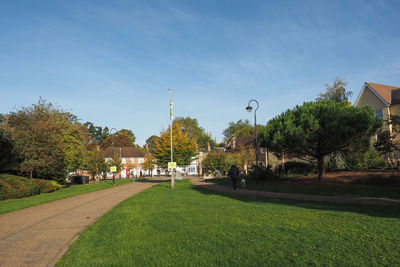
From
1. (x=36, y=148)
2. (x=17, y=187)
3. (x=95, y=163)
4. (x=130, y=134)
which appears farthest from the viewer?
(x=130, y=134)

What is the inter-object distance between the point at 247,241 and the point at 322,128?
577 inches

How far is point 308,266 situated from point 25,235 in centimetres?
683

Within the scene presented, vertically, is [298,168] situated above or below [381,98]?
below

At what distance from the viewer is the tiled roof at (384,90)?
104 ft

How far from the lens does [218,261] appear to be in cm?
441

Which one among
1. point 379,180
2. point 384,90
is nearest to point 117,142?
point 384,90

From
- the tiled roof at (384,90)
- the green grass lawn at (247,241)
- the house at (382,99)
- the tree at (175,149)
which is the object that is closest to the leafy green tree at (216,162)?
the tree at (175,149)

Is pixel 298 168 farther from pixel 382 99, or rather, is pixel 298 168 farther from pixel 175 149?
pixel 175 149

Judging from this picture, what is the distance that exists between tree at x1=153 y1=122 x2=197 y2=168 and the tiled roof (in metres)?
22.8

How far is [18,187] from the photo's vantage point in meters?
18.0

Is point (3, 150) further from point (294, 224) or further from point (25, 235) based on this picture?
point (294, 224)

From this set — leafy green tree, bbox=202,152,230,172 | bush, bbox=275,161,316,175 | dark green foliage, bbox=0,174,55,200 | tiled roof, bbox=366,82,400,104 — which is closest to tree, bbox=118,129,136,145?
leafy green tree, bbox=202,152,230,172

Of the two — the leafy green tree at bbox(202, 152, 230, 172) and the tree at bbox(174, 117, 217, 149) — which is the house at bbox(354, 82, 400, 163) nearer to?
the leafy green tree at bbox(202, 152, 230, 172)

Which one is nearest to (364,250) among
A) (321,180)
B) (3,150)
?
(321,180)
